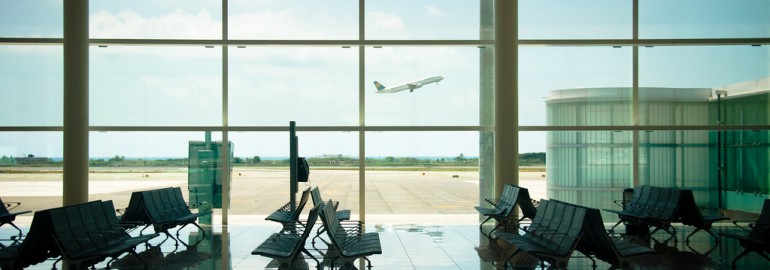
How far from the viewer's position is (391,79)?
12.3m

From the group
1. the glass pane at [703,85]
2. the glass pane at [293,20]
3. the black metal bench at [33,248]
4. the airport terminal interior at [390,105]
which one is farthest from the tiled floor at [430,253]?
the glass pane at [293,20]

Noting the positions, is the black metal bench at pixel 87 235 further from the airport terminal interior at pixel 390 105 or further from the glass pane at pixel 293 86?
the glass pane at pixel 293 86

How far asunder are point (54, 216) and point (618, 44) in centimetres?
999

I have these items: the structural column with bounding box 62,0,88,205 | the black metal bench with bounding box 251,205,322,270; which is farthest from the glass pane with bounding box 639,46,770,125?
the structural column with bounding box 62,0,88,205

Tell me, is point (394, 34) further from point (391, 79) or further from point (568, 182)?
point (568, 182)

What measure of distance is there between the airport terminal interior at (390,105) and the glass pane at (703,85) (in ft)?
0.09

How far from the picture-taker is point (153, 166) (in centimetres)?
1226

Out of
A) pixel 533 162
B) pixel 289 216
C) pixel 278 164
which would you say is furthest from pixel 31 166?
pixel 533 162

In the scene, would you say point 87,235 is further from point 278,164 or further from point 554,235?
point 278,164

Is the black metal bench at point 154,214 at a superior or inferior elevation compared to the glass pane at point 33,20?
inferior

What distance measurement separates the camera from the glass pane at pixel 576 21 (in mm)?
12383

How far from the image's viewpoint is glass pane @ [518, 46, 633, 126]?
1240cm

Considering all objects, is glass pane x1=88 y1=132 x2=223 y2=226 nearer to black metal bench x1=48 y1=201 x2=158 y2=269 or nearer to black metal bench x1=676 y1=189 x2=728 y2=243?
black metal bench x1=48 y1=201 x2=158 y2=269

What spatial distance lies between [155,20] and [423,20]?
16.3 feet
